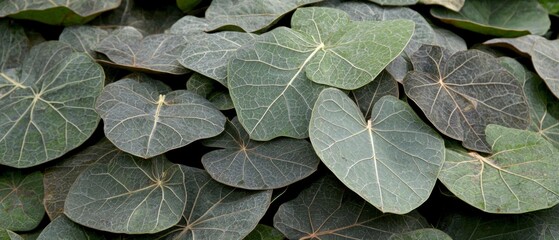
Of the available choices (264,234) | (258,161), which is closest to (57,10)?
(258,161)

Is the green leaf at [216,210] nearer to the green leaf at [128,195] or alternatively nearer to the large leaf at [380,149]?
the green leaf at [128,195]

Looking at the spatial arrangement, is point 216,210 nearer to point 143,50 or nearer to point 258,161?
point 258,161

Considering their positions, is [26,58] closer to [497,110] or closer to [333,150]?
[333,150]

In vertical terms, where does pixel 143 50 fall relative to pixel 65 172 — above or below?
above

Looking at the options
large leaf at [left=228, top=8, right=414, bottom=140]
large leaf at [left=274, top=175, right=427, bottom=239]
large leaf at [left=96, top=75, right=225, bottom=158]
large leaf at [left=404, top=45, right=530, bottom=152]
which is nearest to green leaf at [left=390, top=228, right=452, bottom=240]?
large leaf at [left=274, top=175, right=427, bottom=239]

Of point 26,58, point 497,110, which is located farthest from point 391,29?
point 26,58

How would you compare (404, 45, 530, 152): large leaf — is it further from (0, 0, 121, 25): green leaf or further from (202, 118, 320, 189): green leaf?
(0, 0, 121, 25): green leaf
